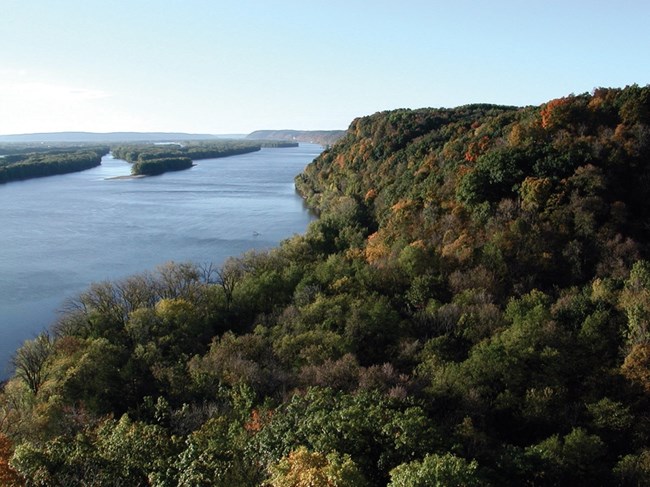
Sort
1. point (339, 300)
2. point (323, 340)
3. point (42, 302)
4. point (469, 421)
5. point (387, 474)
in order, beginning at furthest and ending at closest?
point (42, 302) < point (339, 300) < point (323, 340) < point (469, 421) < point (387, 474)

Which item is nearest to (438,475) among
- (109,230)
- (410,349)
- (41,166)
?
(410,349)

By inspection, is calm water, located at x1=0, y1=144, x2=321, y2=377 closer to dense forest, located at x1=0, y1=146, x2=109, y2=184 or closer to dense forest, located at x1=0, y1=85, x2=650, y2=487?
dense forest, located at x1=0, y1=146, x2=109, y2=184

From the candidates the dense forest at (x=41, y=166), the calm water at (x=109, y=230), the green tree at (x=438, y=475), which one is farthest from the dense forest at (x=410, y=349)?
the dense forest at (x=41, y=166)

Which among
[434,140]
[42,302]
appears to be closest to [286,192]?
[434,140]

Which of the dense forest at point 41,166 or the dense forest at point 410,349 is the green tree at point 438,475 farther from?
the dense forest at point 41,166

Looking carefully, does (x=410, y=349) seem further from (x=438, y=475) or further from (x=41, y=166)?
(x=41, y=166)

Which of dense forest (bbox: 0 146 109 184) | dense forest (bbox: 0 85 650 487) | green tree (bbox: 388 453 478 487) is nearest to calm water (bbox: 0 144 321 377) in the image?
dense forest (bbox: 0 146 109 184)

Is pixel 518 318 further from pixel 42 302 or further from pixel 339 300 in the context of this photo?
pixel 42 302
